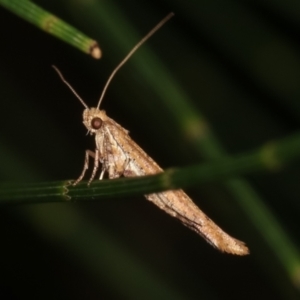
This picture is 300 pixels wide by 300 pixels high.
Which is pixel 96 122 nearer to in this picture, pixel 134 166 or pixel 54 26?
pixel 134 166

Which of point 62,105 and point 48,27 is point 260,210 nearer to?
point 48,27

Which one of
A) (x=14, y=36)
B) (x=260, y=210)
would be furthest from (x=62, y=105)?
(x=260, y=210)

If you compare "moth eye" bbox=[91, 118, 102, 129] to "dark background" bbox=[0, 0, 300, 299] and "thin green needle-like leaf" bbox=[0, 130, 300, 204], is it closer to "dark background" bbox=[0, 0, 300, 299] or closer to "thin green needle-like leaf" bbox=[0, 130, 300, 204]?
"dark background" bbox=[0, 0, 300, 299]

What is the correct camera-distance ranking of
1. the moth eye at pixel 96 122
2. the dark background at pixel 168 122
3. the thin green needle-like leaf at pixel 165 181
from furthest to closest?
the moth eye at pixel 96 122 < the dark background at pixel 168 122 < the thin green needle-like leaf at pixel 165 181

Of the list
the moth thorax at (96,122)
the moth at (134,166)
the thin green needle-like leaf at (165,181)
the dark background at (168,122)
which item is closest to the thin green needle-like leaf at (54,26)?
the thin green needle-like leaf at (165,181)

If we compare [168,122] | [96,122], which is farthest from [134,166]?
[168,122]

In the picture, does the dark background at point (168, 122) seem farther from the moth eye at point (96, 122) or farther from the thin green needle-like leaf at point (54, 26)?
the thin green needle-like leaf at point (54, 26)

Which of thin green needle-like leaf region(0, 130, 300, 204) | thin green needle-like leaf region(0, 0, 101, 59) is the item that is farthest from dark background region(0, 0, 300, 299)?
thin green needle-like leaf region(0, 0, 101, 59)
